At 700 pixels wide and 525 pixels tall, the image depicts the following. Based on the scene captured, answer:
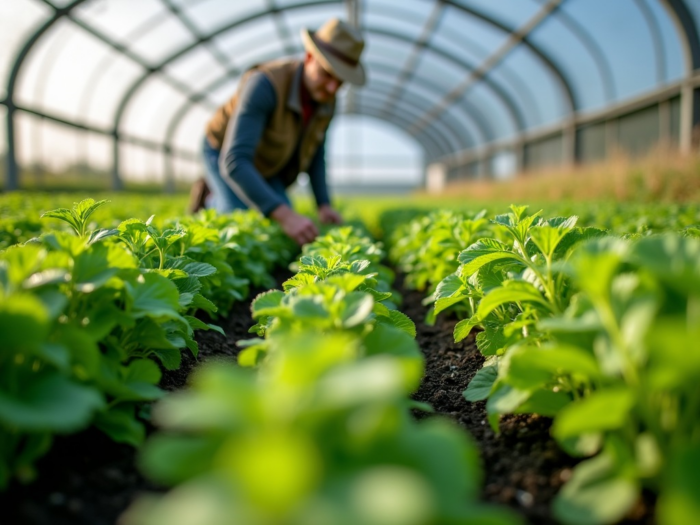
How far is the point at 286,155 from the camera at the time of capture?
15.9ft

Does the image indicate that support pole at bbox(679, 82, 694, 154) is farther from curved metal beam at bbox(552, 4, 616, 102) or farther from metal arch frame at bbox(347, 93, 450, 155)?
metal arch frame at bbox(347, 93, 450, 155)

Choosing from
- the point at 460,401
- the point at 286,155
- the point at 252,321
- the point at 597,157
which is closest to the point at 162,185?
the point at 597,157

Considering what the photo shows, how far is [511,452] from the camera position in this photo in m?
1.37

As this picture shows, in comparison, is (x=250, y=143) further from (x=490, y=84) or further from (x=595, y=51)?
(x=490, y=84)

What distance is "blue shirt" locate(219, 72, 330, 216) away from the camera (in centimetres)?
386

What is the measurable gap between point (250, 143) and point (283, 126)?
710mm

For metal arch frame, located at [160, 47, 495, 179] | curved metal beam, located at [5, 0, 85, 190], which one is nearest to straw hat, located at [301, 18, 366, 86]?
curved metal beam, located at [5, 0, 85, 190]

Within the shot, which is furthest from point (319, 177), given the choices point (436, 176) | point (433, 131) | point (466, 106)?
point (436, 176)

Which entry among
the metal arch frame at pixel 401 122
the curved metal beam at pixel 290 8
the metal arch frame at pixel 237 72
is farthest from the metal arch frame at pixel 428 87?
the metal arch frame at pixel 401 122

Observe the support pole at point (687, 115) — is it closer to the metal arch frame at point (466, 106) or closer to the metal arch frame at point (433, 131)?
the metal arch frame at point (466, 106)

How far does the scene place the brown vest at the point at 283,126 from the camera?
4.37m

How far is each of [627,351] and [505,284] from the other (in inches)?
16.8

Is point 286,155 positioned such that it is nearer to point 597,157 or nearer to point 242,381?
point 242,381

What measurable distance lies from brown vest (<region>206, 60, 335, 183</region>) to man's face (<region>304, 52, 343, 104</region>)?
0.30ft
